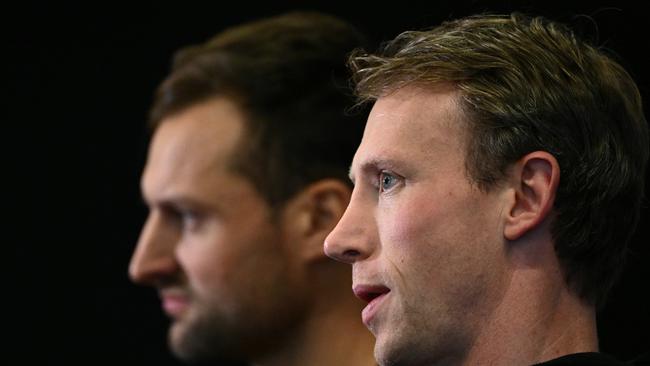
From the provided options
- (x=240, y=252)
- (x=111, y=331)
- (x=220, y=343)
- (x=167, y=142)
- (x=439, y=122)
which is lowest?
(x=111, y=331)

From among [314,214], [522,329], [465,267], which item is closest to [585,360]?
[522,329]

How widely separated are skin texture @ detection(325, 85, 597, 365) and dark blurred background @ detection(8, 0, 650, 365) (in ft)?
7.03

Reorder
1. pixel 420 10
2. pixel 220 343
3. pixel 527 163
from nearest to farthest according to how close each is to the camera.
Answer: pixel 527 163
pixel 220 343
pixel 420 10

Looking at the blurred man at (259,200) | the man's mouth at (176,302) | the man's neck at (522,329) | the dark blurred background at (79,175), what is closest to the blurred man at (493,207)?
the man's neck at (522,329)

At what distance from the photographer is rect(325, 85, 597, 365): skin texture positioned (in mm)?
1822

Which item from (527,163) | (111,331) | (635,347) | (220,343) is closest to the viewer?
(527,163)

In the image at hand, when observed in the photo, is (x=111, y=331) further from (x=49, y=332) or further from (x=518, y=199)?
(x=518, y=199)

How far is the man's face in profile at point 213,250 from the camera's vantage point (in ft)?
9.20

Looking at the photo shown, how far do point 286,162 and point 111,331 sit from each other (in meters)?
1.38

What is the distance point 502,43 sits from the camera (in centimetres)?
194

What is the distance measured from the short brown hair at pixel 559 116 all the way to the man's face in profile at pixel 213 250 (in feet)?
2.90

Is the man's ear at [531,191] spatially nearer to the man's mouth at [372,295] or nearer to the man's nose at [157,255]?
the man's mouth at [372,295]

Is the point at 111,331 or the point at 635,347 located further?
the point at 111,331

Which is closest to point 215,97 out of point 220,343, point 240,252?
point 240,252
